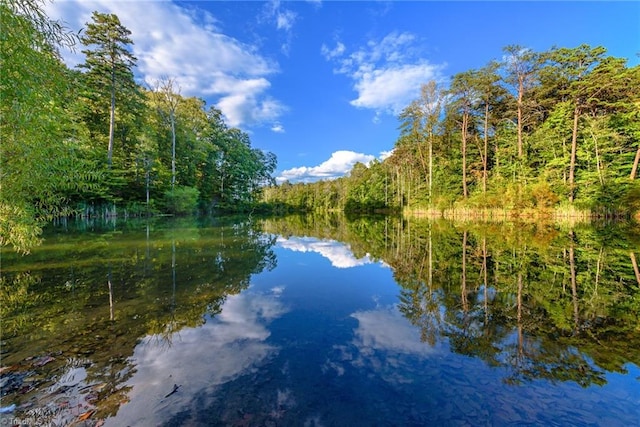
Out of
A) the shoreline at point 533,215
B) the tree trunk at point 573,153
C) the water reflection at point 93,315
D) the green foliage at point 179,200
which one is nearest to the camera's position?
the water reflection at point 93,315

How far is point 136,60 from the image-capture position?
2300cm

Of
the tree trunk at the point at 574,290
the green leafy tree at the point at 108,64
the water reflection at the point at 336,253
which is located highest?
the green leafy tree at the point at 108,64

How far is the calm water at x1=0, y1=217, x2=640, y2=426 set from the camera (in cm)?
221

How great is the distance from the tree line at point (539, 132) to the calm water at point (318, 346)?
1846 centimetres

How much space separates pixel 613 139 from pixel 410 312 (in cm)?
2731

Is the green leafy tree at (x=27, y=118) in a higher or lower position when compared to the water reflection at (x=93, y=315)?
higher

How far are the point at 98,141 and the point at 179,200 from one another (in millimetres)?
7571

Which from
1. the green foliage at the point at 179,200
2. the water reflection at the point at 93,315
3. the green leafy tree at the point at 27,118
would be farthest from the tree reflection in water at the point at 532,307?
the green foliage at the point at 179,200

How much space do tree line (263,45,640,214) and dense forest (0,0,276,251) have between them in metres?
23.5

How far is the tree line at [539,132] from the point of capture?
2064cm

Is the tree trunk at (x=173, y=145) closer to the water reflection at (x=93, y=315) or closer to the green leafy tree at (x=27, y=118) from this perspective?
the water reflection at (x=93, y=315)

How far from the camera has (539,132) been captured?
25000 mm

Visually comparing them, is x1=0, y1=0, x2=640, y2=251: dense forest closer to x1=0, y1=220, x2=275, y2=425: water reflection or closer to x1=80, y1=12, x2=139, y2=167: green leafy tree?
x1=80, y1=12, x2=139, y2=167: green leafy tree

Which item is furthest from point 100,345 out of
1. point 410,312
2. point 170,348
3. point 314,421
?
point 410,312
